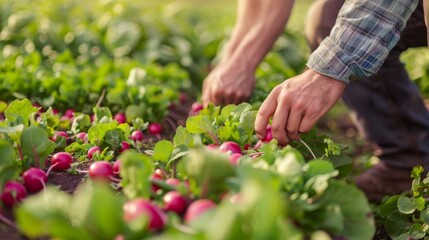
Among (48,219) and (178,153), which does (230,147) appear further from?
(48,219)

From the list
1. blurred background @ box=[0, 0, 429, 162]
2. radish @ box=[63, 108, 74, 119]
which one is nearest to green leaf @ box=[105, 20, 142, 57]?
blurred background @ box=[0, 0, 429, 162]

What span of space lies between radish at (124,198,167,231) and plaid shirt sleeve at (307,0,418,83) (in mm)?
993

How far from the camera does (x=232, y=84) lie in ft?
11.9

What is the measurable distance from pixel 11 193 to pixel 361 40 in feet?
4.28

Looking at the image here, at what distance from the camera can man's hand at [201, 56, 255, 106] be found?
3.63 meters

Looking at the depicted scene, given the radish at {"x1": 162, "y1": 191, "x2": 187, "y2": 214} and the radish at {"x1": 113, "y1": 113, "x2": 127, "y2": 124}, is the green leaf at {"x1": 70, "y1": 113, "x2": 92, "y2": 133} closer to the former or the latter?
the radish at {"x1": 113, "y1": 113, "x2": 127, "y2": 124}

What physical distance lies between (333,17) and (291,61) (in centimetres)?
271

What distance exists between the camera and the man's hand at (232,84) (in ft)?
11.9

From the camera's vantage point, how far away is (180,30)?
6.28 metres

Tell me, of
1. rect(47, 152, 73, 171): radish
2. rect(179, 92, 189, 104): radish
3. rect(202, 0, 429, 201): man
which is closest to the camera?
rect(47, 152, 73, 171): radish

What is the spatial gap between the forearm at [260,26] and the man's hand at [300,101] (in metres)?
1.13

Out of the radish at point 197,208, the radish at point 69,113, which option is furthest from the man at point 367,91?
the radish at point 197,208

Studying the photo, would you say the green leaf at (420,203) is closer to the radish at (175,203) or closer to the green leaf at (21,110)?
the radish at (175,203)

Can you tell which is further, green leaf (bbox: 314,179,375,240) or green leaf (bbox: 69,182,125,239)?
green leaf (bbox: 314,179,375,240)
